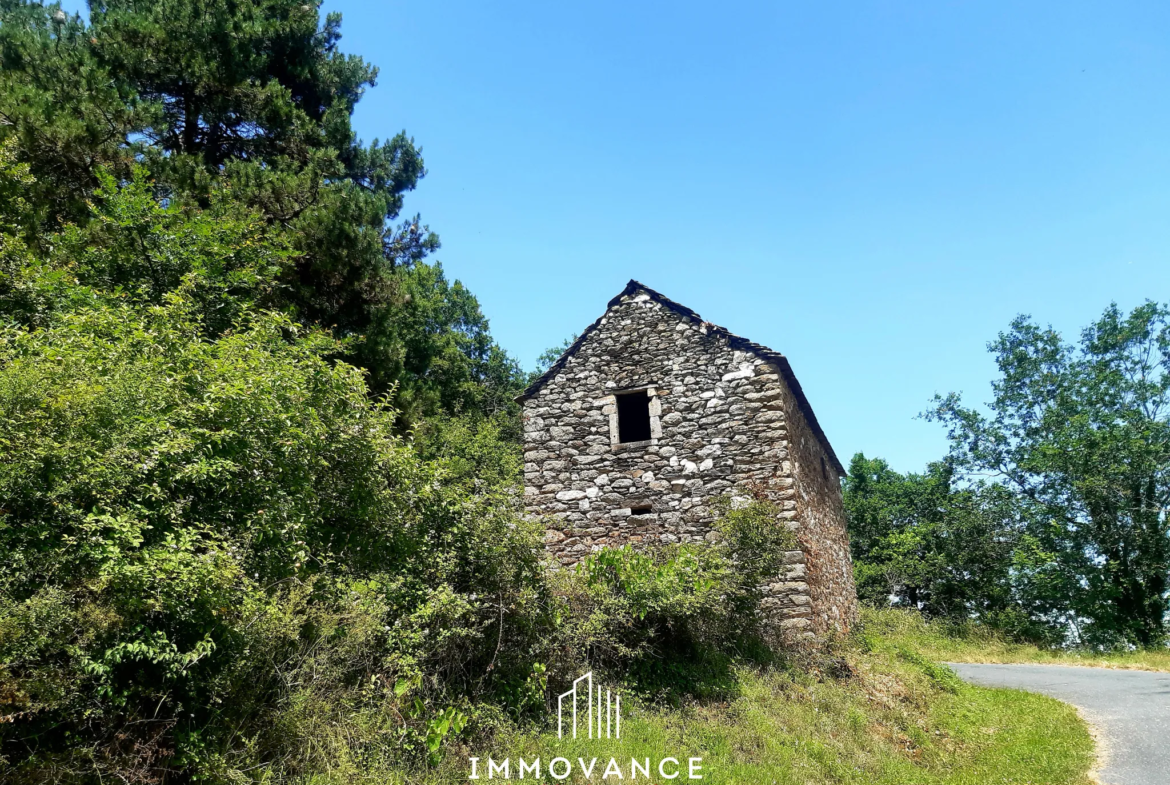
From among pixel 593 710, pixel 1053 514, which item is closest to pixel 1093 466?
pixel 1053 514

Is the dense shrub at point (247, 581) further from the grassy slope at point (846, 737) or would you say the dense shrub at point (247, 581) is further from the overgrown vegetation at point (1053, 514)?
the overgrown vegetation at point (1053, 514)

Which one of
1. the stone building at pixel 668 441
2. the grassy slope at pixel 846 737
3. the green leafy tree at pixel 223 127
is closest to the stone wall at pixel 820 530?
the stone building at pixel 668 441

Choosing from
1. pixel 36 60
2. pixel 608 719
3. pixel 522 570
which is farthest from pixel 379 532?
pixel 36 60

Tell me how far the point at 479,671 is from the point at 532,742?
2.75 ft

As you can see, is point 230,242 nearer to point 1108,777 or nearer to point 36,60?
point 36,60

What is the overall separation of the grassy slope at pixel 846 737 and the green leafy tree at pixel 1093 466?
55.2 ft

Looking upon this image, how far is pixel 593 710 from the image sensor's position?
22.4 ft

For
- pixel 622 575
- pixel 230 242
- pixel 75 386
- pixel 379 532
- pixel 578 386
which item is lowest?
pixel 622 575

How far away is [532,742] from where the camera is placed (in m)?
5.90

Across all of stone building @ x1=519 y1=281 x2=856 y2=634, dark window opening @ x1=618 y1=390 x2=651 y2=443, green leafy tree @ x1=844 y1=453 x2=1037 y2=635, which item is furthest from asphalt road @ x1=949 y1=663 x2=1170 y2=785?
green leafy tree @ x1=844 y1=453 x2=1037 y2=635

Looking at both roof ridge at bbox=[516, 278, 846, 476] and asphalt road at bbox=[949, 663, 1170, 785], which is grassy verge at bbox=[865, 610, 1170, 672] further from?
roof ridge at bbox=[516, 278, 846, 476]

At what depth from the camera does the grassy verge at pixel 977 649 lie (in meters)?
15.5

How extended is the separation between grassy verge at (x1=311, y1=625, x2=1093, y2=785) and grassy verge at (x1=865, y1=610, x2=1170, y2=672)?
4.03m

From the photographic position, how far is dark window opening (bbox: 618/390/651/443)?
12570mm
